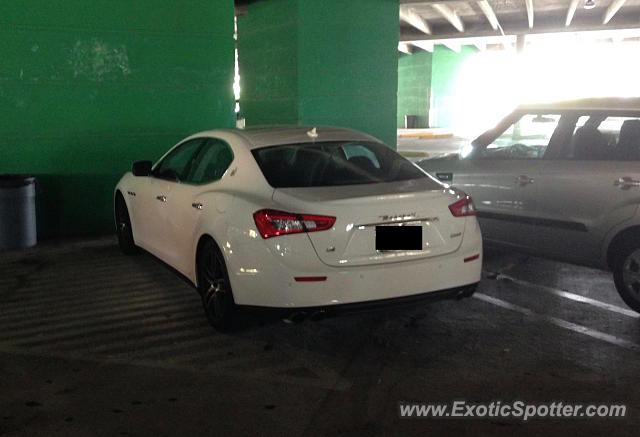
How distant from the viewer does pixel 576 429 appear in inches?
137

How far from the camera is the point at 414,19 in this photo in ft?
70.7

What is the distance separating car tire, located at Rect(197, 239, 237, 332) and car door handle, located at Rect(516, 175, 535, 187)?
289 cm

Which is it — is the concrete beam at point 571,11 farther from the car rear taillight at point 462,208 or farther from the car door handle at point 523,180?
the car rear taillight at point 462,208

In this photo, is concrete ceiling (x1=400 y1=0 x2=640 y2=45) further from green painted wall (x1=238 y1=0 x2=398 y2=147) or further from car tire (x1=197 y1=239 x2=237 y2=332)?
car tire (x1=197 y1=239 x2=237 y2=332)

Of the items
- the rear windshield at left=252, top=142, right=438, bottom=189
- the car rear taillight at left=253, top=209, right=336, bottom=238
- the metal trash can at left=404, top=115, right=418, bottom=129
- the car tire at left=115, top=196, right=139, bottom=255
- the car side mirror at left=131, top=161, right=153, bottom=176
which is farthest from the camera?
the metal trash can at left=404, top=115, right=418, bottom=129

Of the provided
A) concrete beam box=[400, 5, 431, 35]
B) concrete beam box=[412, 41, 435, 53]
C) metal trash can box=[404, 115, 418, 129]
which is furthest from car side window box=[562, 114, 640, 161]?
metal trash can box=[404, 115, 418, 129]

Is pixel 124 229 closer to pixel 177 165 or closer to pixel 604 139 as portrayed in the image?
pixel 177 165

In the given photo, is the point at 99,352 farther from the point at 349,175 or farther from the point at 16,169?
the point at 16,169

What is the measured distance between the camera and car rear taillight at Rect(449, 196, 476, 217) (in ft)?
15.1

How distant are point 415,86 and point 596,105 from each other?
28.9 metres

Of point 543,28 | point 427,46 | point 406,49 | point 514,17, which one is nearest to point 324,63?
point 514,17

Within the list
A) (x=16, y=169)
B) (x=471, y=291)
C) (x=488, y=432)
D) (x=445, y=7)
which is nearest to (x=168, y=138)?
(x=16, y=169)

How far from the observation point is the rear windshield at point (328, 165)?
4762 mm

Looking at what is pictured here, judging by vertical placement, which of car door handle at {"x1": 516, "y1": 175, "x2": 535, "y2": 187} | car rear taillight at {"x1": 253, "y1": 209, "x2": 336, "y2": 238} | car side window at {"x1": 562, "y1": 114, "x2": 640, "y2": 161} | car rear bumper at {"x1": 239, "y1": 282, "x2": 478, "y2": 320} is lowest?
car rear bumper at {"x1": 239, "y1": 282, "x2": 478, "y2": 320}
